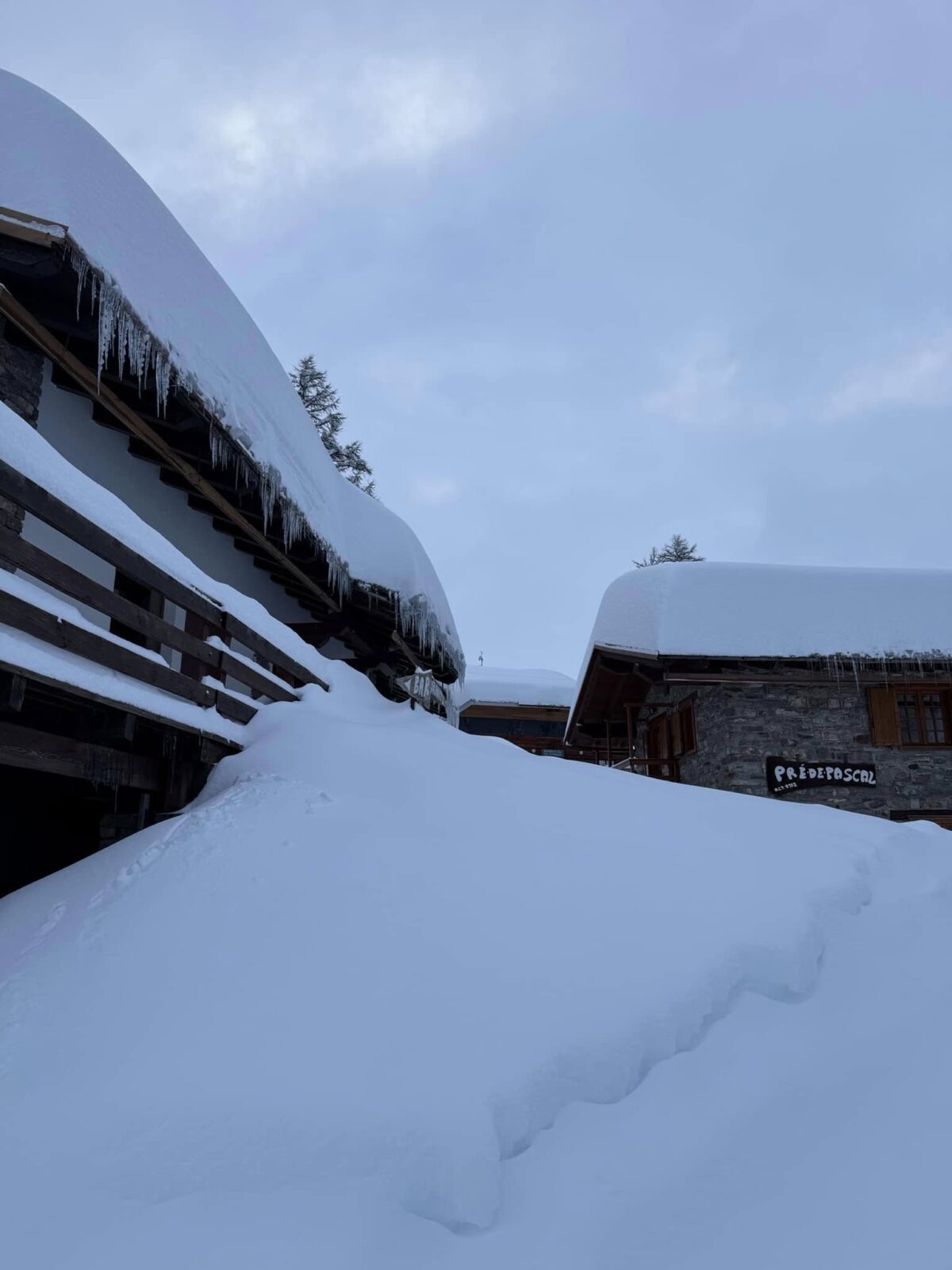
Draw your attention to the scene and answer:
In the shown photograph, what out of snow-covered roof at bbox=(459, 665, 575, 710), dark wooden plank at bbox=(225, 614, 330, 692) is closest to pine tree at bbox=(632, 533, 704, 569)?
snow-covered roof at bbox=(459, 665, 575, 710)

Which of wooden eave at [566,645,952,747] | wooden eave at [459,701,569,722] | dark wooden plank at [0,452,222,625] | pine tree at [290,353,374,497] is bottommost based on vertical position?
dark wooden plank at [0,452,222,625]

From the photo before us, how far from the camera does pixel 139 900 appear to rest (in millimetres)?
3617

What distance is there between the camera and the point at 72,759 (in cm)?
437

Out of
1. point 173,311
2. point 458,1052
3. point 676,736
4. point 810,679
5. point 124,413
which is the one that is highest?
point 173,311

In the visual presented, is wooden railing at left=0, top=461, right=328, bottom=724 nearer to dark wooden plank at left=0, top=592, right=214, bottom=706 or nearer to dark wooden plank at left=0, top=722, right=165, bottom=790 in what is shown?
dark wooden plank at left=0, top=592, right=214, bottom=706

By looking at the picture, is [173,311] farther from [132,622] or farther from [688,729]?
[688,729]

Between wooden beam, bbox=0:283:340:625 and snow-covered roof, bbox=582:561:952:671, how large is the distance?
248 inches

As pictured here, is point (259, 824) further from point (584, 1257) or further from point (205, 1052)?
point (584, 1257)

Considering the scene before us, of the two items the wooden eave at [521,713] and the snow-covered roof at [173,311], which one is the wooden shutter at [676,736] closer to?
the snow-covered roof at [173,311]

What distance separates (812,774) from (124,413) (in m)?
10.5

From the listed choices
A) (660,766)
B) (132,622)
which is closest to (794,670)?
(660,766)

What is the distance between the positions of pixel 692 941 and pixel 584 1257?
5.35 feet

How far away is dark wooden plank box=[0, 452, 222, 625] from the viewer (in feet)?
12.5

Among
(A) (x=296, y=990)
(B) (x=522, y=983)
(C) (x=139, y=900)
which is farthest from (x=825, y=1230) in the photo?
(C) (x=139, y=900)
